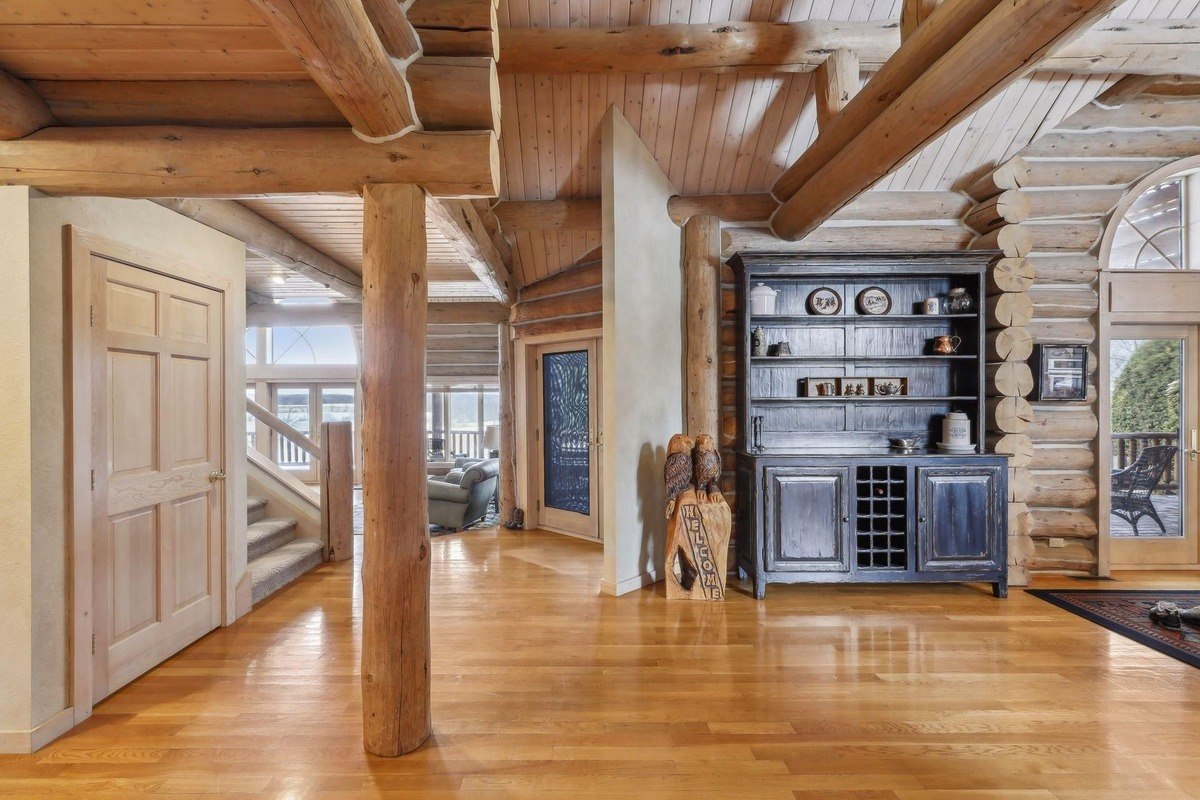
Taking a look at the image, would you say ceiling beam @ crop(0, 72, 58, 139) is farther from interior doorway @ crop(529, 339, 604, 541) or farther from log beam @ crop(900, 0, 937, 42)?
interior doorway @ crop(529, 339, 604, 541)

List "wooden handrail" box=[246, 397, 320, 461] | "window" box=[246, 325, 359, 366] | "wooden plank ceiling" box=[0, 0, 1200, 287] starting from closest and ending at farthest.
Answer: "wooden plank ceiling" box=[0, 0, 1200, 287] < "wooden handrail" box=[246, 397, 320, 461] < "window" box=[246, 325, 359, 366]

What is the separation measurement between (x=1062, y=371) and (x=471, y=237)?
4.44 meters

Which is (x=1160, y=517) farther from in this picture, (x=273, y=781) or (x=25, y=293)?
(x=25, y=293)

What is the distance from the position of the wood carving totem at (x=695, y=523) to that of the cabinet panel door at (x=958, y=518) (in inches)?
52.9

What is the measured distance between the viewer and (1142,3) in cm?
322

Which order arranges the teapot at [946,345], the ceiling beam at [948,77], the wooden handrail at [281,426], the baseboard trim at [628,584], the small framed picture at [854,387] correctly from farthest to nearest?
1. the wooden handrail at [281,426]
2. the small framed picture at [854,387]
3. the teapot at [946,345]
4. the baseboard trim at [628,584]
5. the ceiling beam at [948,77]

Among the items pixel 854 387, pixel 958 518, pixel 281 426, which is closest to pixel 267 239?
pixel 281 426

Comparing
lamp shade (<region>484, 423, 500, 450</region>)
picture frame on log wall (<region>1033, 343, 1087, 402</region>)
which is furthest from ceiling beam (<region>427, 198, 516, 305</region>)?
picture frame on log wall (<region>1033, 343, 1087, 402</region>)

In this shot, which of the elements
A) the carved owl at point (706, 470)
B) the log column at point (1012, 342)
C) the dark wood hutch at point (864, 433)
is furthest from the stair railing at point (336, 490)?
the log column at point (1012, 342)

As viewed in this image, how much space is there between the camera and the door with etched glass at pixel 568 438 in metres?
5.38

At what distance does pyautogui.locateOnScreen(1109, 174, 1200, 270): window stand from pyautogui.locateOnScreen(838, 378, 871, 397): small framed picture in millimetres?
2205

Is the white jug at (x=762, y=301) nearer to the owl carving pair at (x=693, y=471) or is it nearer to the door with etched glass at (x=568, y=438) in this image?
the owl carving pair at (x=693, y=471)

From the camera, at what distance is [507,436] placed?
618 centimetres

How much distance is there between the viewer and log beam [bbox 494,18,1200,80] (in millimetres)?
3168
